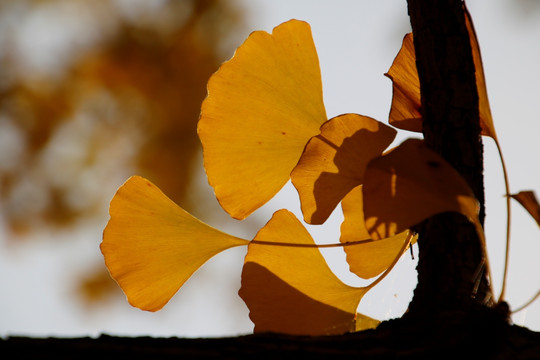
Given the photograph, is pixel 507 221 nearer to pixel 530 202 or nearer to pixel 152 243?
pixel 530 202

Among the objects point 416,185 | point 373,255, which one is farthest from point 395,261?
point 416,185

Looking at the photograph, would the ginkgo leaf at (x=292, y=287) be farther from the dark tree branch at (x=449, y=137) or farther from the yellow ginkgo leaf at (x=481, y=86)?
the yellow ginkgo leaf at (x=481, y=86)

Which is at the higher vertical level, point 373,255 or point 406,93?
point 406,93

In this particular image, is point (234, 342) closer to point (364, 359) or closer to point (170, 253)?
point (364, 359)

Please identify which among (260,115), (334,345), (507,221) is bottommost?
(334,345)

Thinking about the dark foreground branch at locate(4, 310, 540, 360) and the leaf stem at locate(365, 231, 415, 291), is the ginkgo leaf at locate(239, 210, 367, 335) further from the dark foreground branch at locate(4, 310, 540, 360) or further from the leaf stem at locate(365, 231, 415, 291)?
the dark foreground branch at locate(4, 310, 540, 360)
